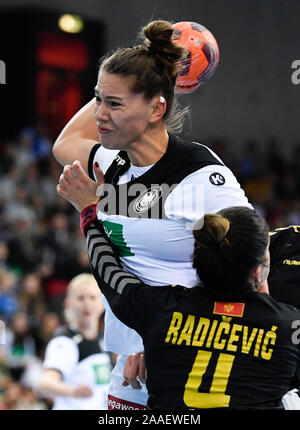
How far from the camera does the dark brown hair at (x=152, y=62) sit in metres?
2.55

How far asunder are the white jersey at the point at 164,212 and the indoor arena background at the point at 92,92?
624 cm

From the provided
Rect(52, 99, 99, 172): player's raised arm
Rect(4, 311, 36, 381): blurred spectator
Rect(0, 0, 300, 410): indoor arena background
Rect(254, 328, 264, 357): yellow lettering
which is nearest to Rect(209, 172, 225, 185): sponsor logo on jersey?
Rect(254, 328, 264, 357): yellow lettering

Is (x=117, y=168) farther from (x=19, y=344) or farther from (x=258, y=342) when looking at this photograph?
(x=19, y=344)

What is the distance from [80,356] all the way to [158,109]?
2.59 metres


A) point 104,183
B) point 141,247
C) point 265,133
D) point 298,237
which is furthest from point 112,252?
point 265,133

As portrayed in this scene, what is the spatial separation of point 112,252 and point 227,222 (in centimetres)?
45

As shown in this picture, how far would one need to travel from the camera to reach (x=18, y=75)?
37.6 ft

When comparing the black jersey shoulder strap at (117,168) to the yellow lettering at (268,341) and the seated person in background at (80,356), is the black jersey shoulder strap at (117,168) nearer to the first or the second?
the yellow lettering at (268,341)

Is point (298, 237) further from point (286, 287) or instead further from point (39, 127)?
point (39, 127)

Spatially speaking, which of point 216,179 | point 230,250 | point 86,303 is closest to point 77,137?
point 216,179

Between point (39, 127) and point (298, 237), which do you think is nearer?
point (298, 237)

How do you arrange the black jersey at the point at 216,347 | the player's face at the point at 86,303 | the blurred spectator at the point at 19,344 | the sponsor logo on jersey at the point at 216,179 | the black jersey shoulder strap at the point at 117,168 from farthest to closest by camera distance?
the blurred spectator at the point at 19,344 < the player's face at the point at 86,303 < the black jersey shoulder strap at the point at 117,168 < the sponsor logo on jersey at the point at 216,179 < the black jersey at the point at 216,347

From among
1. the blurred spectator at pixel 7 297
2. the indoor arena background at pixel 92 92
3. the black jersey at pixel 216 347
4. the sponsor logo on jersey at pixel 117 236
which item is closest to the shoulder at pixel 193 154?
the sponsor logo on jersey at pixel 117 236

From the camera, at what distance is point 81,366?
486 centimetres
